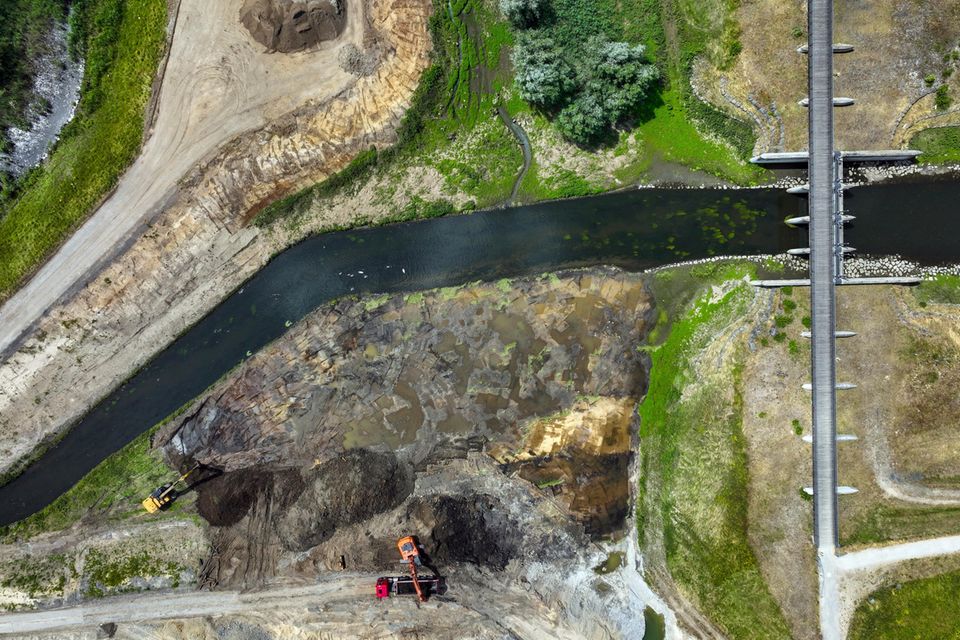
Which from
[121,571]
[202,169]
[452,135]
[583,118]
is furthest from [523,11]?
[121,571]

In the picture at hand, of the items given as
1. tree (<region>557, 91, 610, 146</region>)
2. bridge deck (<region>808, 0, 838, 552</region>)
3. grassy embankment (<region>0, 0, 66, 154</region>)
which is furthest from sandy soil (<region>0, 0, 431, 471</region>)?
bridge deck (<region>808, 0, 838, 552</region>)

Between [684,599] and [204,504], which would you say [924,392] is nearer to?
[684,599]

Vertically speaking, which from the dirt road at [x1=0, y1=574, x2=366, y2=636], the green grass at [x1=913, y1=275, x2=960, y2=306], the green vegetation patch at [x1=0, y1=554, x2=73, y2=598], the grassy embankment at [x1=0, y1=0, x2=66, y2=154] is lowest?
the dirt road at [x1=0, y1=574, x2=366, y2=636]

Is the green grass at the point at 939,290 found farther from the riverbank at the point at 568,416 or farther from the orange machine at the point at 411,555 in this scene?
the orange machine at the point at 411,555

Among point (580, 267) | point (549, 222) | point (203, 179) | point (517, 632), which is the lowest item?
point (517, 632)

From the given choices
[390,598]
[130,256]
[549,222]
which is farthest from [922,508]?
[130,256]

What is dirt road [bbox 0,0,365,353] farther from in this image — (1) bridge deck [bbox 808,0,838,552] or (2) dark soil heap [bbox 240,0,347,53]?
(1) bridge deck [bbox 808,0,838,552]

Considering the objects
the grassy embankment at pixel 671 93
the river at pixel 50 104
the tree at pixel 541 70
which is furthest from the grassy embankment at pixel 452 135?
the river at pixel 50 104
